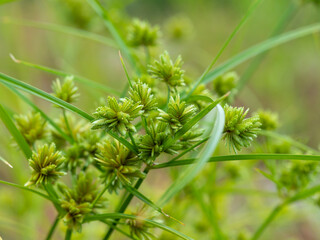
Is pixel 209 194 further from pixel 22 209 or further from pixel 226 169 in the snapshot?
pixel 22 209

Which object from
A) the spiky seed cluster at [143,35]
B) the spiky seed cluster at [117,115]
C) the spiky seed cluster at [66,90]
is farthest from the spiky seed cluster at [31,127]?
the spiky seed cluster at [143,35]

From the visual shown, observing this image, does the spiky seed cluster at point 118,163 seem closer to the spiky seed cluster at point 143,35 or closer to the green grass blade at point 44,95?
the green grass blade at point 44,95

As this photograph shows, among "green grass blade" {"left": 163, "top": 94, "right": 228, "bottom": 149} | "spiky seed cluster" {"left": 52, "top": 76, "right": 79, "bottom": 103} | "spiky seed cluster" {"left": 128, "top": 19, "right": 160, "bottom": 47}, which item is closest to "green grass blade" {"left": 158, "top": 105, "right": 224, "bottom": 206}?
"green grass blade" {"left": 163, "top": 94, "right": 228, "bottom": 149}

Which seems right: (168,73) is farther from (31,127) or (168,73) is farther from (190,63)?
(190,63)

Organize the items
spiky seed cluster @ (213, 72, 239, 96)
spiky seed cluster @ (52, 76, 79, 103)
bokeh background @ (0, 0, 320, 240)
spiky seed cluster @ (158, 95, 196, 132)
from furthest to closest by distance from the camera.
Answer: bokeh background @ (0, 0, 320, 240), spiky seed cluster @ (213, 72, 239, 96), spiky seed cluster @ (52, 76, 79, 103), spiky seed cluster @ (158, 95, 196, 132)

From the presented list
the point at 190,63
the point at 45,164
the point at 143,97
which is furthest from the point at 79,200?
the point at 190,63

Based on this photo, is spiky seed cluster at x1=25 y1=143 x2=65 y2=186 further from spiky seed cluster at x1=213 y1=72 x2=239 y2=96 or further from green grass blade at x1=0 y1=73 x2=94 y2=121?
spiky seed cluster at x1=213 y1=72 x2=239 y2=96
